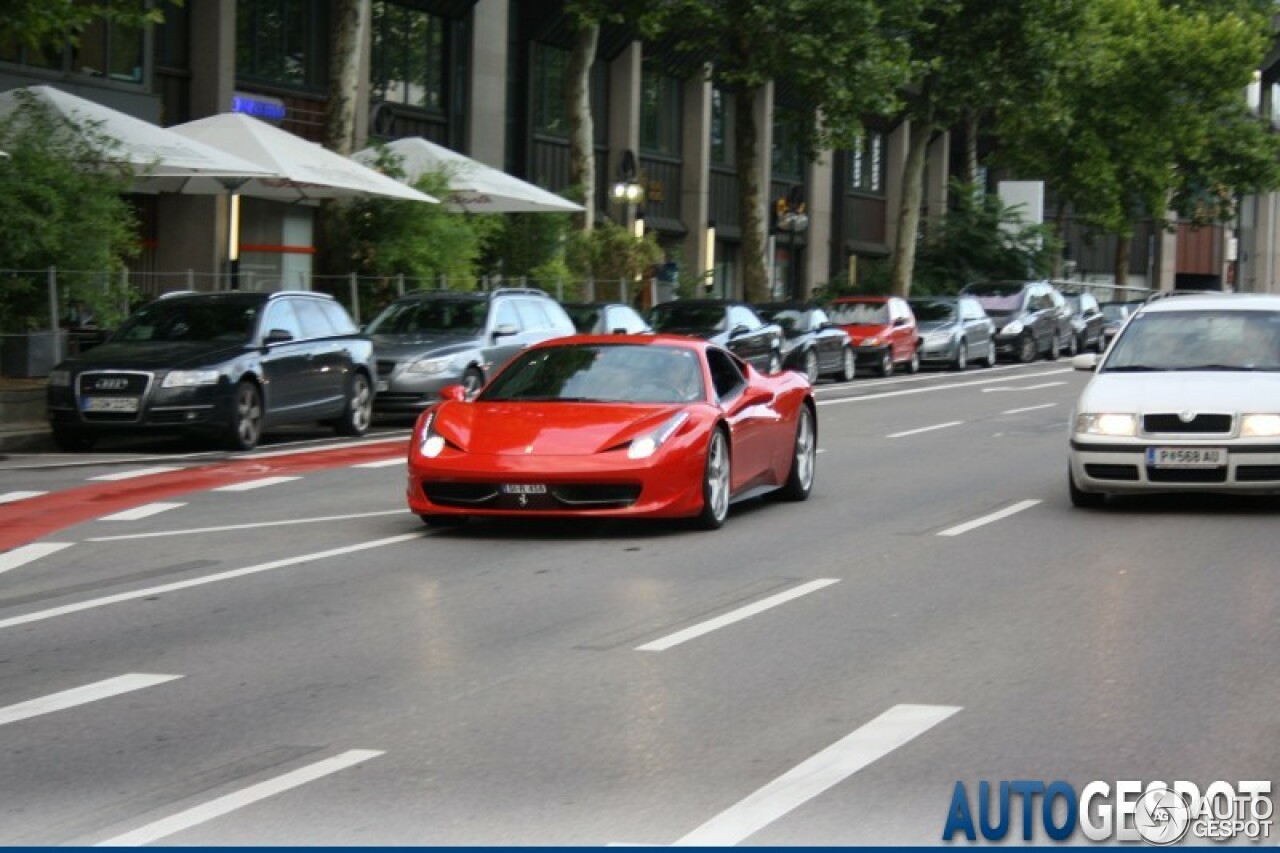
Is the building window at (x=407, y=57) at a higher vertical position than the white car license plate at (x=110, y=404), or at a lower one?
higher

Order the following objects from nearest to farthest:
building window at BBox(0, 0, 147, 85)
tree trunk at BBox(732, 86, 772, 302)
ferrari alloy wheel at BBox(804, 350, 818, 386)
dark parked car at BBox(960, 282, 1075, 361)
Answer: building window at BBox(0, 0, 147, 85), ferrari alloy wheel at BBox(804, 350, 818, 386), tree trunk at BBox(732, 86, 772, 302), dark parked car at BBox(960, 282, 1075, 361)

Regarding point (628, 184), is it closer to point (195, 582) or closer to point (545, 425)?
point (545, 425)

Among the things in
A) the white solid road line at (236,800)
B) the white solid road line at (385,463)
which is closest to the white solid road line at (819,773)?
the white solid road line at (236,800)

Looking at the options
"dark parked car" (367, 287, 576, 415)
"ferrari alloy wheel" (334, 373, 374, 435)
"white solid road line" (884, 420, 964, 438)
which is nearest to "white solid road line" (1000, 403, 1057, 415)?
"white solid road line" (884, 420, 964, 438)

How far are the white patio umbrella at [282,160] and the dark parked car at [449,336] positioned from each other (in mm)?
1957

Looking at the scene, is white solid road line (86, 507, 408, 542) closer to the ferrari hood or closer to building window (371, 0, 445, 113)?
the ferrari hood

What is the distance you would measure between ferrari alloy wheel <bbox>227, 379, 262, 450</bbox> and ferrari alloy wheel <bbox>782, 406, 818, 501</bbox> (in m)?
7.02

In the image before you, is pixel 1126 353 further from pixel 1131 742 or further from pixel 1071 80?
pixel 1071 80

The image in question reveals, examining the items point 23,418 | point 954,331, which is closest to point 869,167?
point 954,331

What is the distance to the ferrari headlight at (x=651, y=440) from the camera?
13703mm

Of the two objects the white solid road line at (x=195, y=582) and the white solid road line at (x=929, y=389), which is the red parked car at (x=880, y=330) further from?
the white solid road line at (x=195, y=582)

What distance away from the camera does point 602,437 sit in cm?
1378

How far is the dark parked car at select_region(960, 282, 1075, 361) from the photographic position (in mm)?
50031

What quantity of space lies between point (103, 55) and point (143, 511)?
2019cm
